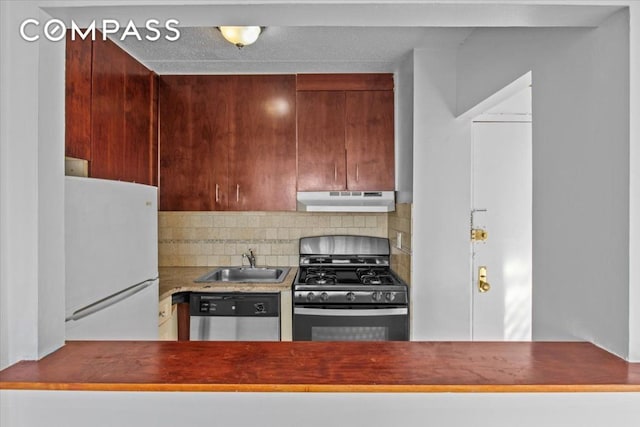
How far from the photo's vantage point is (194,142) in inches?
142

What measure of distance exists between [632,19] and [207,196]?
2.85 metres

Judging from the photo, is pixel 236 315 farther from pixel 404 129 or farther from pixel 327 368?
pixel 327 368

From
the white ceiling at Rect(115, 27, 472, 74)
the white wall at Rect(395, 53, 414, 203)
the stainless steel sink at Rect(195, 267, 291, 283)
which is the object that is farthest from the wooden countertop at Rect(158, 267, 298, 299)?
the white ceiling at Rect(115, 27, 472, 74)

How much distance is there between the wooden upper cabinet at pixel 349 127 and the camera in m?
3.52

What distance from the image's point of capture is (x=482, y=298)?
10.1ft

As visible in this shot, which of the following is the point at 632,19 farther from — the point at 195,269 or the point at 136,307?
the point at 195,269

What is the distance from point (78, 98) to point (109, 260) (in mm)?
904

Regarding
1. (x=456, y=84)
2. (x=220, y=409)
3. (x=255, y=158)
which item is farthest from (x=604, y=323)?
(x=255, y=158)

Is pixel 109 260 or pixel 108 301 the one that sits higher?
pixel 109 260

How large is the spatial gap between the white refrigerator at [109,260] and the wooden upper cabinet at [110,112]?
0.44 m

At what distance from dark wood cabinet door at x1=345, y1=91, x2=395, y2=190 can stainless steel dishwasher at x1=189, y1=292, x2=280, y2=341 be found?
3.36 ft

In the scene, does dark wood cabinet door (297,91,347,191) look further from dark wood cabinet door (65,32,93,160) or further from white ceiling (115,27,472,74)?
dark wood cabinet door (65,32,93,160)


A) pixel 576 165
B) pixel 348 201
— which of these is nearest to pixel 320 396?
pixel 576 165

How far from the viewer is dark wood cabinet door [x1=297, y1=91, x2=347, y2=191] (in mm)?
3527
